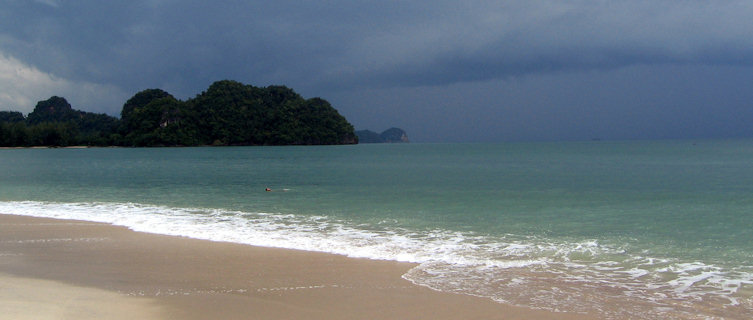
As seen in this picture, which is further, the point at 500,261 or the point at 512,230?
the point at 512,230

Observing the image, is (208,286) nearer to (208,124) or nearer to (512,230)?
(512,230)

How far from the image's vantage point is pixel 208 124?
6147 inches

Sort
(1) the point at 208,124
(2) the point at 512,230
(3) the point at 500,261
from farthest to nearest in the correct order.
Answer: (1) the point at 208,124, (2) the point at 512,230, (3) the point at 500,261

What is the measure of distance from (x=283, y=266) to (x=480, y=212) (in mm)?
8702

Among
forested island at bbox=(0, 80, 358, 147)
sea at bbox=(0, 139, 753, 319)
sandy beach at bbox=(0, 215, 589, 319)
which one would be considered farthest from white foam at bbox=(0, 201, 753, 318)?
forested island at bbox=(0, 80, 358, 147)

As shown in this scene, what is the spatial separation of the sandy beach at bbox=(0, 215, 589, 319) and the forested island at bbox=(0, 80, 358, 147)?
15128 centimetres

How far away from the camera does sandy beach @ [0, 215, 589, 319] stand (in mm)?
5648

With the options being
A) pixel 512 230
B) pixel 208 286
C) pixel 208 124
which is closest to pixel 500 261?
pixel 512 230

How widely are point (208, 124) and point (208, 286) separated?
157 meters

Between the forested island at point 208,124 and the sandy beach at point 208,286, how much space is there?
15128 centimetres

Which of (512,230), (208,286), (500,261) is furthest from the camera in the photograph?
(512,230)

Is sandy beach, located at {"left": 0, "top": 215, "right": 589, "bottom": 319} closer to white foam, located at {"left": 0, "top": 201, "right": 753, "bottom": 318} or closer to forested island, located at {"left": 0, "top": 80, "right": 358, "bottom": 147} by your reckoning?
white foam, located at {"left": 0, "top": 201, "right": 753, "bottom": 318}

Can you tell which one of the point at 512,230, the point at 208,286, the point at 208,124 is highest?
the point at 208,124

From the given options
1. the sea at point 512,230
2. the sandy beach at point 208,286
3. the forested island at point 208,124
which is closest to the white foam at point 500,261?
the sea at point 512,230
